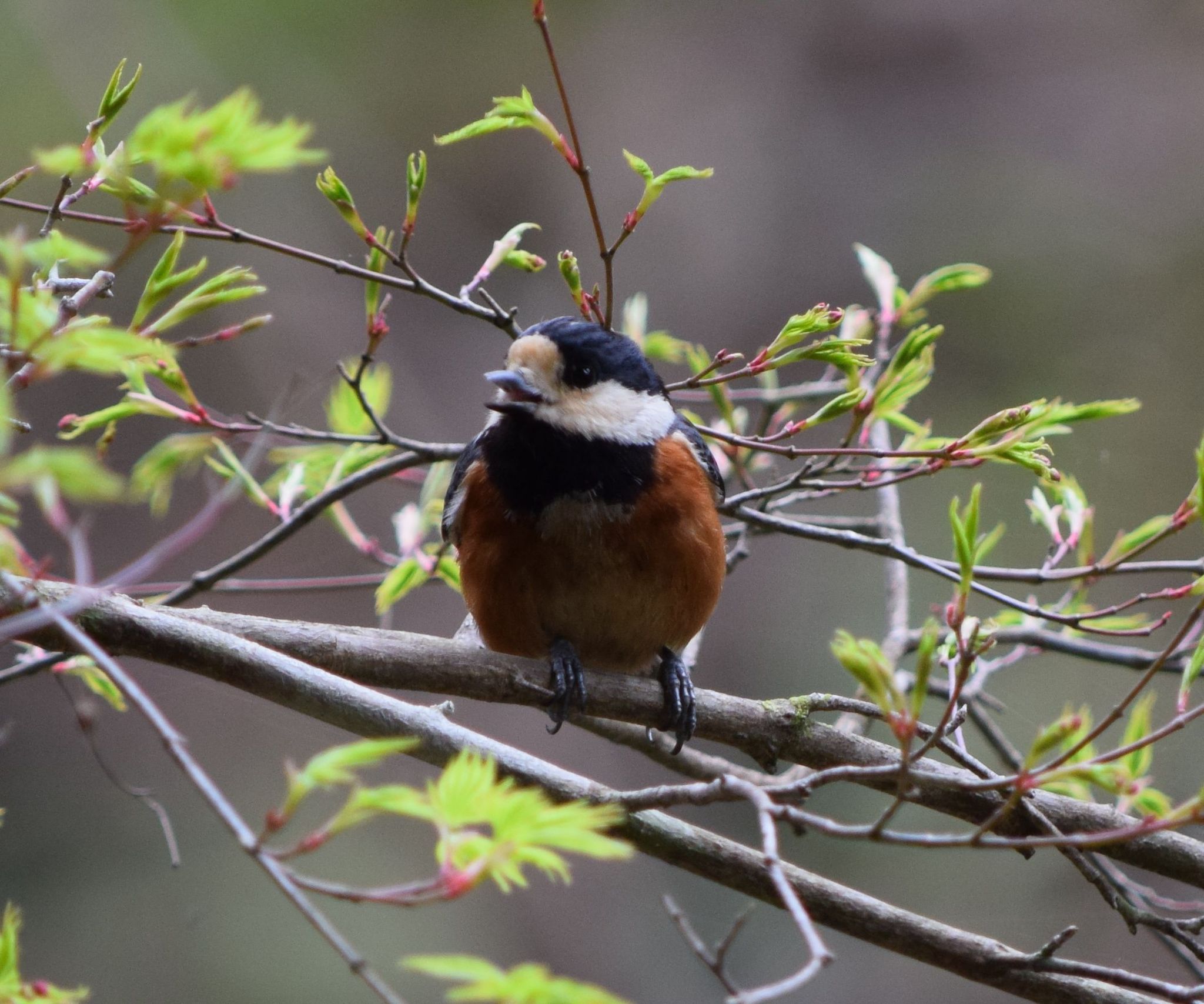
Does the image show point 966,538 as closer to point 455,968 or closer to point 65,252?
point 455,968

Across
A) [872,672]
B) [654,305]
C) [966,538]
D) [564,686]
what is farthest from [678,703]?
[654,305]

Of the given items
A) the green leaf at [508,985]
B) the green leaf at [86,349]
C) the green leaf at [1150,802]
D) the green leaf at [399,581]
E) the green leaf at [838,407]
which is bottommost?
the green leaf at [1150,802]

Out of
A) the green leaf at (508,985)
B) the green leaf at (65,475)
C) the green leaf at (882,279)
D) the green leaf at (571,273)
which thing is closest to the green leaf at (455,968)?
the green leaf at (508,985)

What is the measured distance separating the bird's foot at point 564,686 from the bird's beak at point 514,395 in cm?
49

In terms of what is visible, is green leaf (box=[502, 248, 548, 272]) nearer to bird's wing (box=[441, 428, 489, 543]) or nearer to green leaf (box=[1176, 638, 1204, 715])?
bird's wing (box=[441, 428, 489, 543])

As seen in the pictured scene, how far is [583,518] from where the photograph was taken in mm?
2316

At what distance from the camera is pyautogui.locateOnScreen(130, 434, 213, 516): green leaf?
211 cm

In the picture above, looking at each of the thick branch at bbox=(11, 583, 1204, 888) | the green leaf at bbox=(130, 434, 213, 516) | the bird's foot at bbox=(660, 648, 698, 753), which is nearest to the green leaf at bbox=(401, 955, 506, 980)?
the thick branch at bbox=(11, 583, 1204, 888)

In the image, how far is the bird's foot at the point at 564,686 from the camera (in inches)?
85.6

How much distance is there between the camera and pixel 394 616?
5.46 metres

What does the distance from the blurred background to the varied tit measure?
2.39m

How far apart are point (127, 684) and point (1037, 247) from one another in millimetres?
5976

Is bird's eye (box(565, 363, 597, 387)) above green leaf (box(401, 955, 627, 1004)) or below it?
above

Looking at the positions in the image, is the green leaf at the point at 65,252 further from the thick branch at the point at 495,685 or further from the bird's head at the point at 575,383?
the bird's head at the point at 575,383
